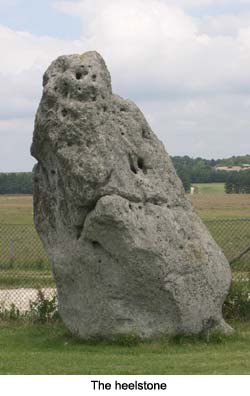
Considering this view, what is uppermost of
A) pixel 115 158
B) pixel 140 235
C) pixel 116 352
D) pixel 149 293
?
pixel 115 158

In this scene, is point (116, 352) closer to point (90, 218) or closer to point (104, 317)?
point (104, 317)

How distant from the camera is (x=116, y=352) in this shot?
1062 cm

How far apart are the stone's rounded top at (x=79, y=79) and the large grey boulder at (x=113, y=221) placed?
1cm

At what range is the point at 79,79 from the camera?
1087 cm

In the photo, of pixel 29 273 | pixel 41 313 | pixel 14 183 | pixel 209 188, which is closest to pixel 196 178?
pixel 209 188

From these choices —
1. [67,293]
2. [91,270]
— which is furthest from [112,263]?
[67,293]

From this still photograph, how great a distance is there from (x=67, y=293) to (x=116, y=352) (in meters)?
1.37

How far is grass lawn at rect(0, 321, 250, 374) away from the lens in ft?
31.0

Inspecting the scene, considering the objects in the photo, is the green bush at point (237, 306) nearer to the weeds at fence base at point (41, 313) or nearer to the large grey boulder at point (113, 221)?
the large grey boulder at point (113, 221)

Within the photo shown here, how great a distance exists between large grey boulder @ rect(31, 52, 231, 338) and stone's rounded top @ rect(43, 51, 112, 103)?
0.04ft

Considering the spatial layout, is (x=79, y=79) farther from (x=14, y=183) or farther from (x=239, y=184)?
(x=14, y=183)

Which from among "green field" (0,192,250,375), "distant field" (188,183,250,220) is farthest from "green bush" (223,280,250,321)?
"distant field" (188,183,250,220)

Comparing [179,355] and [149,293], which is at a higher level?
[149,293]

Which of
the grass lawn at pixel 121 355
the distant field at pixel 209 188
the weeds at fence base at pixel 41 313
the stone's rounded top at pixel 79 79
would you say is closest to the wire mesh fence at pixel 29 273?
the weeds at fence base at pixel 41 313
